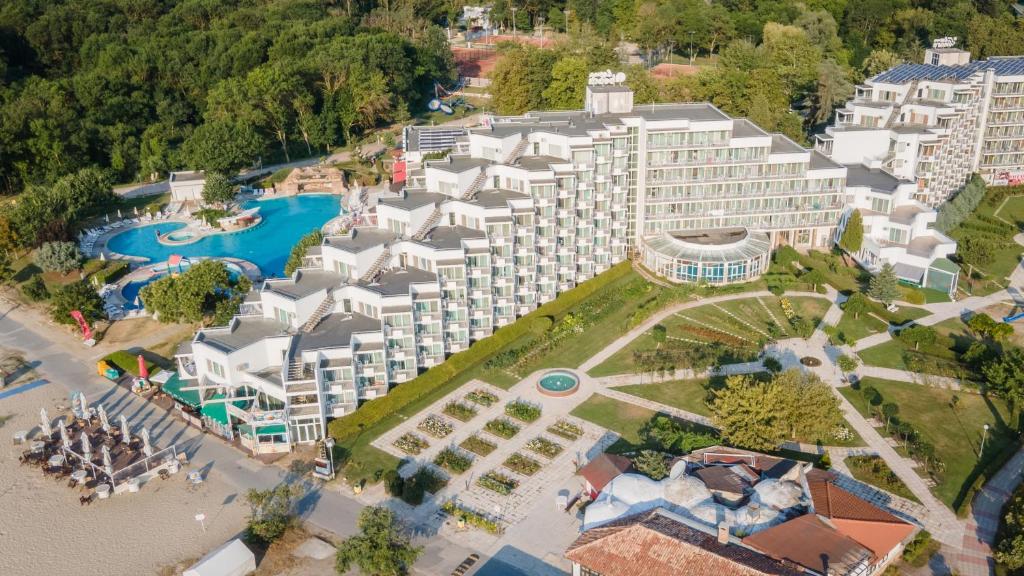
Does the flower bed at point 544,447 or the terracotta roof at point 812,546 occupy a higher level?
the terracotta roof at point 812,546

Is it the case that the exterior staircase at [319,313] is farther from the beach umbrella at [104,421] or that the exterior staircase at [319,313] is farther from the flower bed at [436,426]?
the beach umbrella at [104,421]

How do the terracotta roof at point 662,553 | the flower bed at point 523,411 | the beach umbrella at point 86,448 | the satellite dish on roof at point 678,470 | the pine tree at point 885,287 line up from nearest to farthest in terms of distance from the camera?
the terracotta roof at point 662,553, the satellite dish on roof at point 678,470, the beach umbrella at point 86,448, the flower bed at point 523,411, the pine tree at point 885,287

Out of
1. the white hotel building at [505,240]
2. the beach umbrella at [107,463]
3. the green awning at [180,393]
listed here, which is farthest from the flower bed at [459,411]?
the beach umbrella at [107,463]

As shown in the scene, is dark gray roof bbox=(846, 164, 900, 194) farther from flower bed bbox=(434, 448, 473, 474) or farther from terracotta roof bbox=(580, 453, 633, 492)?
flower bed bbox=(434, 448, 473, 474)

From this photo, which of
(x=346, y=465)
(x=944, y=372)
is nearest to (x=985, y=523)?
(x=944, y=372)

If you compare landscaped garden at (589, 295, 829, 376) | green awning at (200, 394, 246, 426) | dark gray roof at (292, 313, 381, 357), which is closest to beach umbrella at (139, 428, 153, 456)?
green awning at (200, 394, 246, 426)

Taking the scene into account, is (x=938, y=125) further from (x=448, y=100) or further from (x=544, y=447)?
(x=448, y=100)
